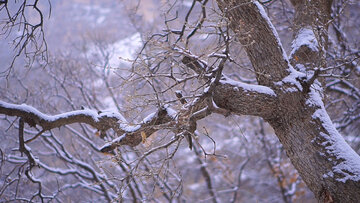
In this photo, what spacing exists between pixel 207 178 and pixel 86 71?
6604 millimetres

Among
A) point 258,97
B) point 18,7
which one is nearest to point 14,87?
point 18,7

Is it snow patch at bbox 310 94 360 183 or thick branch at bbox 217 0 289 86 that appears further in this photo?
thick branch at bbox 217 0 289 86

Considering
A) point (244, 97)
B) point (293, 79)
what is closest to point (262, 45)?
point (293, 79)

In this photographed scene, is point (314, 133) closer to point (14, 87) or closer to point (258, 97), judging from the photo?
point (258, 97)

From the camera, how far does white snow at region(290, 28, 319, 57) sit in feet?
17.4

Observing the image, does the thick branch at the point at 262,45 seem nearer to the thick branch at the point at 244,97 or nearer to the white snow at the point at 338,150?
the thick branch at the point at 244,97

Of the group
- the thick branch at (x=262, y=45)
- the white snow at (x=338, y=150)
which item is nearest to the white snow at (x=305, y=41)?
the thick branch at (x=262, y=45)

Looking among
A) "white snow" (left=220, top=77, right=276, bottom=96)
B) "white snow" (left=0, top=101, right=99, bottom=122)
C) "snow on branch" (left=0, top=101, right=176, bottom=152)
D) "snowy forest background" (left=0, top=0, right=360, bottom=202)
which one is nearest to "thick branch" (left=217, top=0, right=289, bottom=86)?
"white snow" (left=220, top=77, right=276, bottom=96)

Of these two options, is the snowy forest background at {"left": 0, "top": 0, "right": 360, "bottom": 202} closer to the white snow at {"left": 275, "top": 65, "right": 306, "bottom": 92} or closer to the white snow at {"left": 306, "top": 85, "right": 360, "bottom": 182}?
the white snow at {"left": 275, "top": 65, "right": 306, "bottom": 92}

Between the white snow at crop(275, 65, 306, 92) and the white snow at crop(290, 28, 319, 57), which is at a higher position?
the white snow at crop(290, 28, 319, 57)

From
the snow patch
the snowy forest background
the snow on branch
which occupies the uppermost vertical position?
the snowy forest background

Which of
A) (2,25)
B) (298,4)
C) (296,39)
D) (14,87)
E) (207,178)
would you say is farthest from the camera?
(207,178)

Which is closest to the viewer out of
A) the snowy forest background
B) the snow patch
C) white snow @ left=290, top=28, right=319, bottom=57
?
the snow patch

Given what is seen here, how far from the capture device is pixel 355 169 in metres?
4.03
